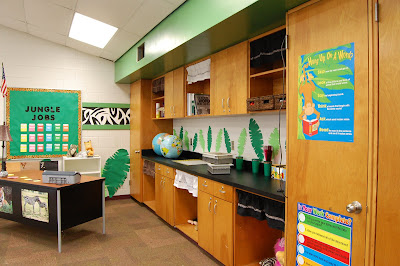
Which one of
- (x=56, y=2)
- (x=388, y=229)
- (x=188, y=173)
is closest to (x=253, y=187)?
(x=388, y=229)

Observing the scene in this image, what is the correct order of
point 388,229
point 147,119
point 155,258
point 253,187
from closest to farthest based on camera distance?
point 388,229, point 253,187, point 155,258, point 147,119

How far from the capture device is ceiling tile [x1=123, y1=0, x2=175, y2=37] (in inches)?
127

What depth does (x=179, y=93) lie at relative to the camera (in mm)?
4312

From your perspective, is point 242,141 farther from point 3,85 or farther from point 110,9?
point 3,85

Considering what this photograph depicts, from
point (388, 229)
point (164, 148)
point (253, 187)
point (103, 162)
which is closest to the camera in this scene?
point (388, 229)

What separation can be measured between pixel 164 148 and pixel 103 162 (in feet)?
5.59

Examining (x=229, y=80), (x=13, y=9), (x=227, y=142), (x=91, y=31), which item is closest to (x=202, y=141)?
(x=227, y=142)

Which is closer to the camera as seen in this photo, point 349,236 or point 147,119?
point 349,236

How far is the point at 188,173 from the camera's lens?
3.67 metres

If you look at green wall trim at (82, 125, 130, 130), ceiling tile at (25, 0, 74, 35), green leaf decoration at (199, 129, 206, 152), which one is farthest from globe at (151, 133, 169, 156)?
ceiling tile at (25, 0, 74, 35)

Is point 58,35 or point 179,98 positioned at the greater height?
point 58,35

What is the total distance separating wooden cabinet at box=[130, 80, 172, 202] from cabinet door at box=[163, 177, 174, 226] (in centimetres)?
120

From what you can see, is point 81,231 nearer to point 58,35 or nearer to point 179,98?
point 179,98

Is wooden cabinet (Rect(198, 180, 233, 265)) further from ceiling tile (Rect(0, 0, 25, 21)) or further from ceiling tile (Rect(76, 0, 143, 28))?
ceiling tile (Rect(0, 0, 25, 21))
